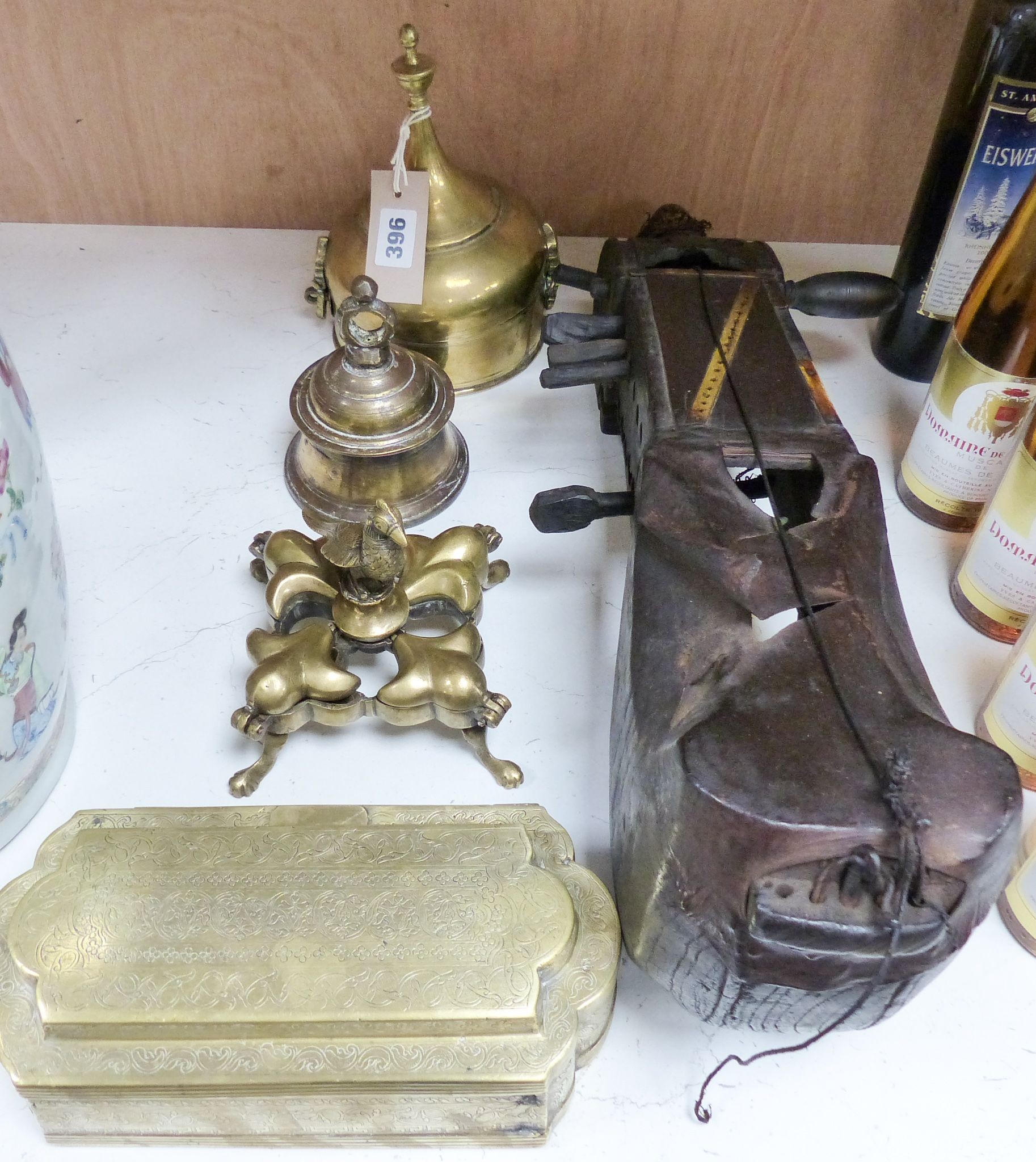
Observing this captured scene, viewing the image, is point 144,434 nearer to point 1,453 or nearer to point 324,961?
point 1,453

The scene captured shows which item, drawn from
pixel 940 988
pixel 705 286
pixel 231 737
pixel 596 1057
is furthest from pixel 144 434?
pixel 940 988

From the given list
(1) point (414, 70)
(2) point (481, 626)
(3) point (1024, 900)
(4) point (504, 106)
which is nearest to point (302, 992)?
(2) point (481, 626)

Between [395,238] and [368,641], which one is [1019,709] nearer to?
[368,641]

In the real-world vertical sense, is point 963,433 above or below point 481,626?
above

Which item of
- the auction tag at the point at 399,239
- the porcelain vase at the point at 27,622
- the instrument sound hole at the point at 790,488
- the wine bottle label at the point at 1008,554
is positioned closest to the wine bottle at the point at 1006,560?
the wine bottle label at the point at 1008,554

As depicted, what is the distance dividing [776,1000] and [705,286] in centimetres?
50

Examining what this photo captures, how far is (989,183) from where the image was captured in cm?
71

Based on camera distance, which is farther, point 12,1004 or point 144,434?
point 144,434

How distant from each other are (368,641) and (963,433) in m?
0.43

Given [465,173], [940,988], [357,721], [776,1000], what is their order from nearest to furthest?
[776,1000] → [940,988] → [357,721] → [465,173]

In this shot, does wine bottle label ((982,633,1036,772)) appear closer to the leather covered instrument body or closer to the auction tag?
the leather covered instrument body

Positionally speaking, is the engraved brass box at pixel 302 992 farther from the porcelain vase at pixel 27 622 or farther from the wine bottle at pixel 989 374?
the wine bottle at pixel 989 374

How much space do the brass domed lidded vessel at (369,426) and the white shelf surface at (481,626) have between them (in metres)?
→ 0.04

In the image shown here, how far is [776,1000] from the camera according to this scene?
0.43m
